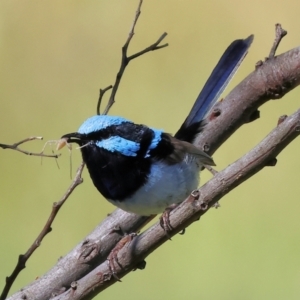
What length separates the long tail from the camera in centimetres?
210

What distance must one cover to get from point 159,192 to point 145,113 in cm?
194

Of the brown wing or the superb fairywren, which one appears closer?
the superb fairywren

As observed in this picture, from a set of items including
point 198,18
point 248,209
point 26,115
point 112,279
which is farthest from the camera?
point 198,18

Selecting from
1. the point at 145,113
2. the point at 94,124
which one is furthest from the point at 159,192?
the point at 145,113

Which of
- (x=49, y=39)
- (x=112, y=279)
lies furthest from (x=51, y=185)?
(x=112, y=279)

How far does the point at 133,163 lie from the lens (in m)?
1.74

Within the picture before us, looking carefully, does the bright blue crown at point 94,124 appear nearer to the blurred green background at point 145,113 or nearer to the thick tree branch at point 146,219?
the thick tree branch at point 146,219

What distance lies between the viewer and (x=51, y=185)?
139 inches

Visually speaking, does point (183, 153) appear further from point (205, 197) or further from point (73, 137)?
point (205, 197)

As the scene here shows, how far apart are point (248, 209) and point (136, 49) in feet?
4.08

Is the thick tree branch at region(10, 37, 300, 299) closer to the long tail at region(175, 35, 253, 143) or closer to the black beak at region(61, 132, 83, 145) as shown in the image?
the long tail at region(175, 35, 253, 143)

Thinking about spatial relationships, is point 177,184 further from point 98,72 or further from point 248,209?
point 98,72

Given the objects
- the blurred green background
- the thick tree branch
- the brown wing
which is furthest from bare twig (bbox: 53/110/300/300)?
the blurred green background

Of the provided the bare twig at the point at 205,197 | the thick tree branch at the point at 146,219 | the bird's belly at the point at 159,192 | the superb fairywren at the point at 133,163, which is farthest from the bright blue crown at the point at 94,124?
the bare twig at the point at 205,197
